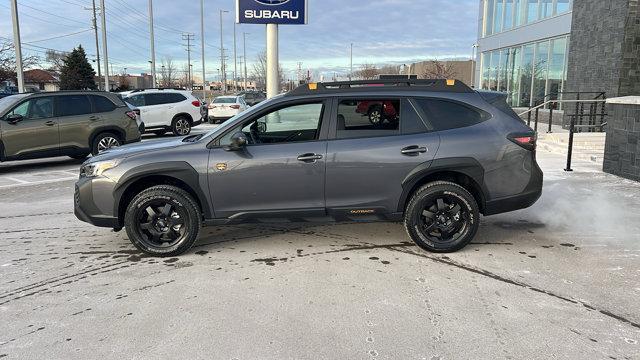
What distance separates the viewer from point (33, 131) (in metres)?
10.6

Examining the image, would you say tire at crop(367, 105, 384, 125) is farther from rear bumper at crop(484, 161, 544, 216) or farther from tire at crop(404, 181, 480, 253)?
rear bumper at crop(484, 161, 544, 216)

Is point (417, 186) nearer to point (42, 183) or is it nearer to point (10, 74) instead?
point (42, 183)

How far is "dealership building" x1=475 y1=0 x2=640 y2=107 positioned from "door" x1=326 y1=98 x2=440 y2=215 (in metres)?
12.1

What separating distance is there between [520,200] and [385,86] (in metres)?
1.87

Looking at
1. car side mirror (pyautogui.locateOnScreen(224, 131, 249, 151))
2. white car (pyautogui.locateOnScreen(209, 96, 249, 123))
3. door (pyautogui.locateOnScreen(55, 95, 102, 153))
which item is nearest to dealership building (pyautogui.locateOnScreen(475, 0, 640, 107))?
white car (pyautogui.locateOnScreen(209, 96, 249, 123))

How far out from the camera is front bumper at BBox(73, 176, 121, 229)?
503cm

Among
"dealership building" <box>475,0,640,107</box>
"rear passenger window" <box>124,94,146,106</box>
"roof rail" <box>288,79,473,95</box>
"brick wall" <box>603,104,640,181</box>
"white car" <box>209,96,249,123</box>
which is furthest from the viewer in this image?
"white car" <box>209,96,249,123</box>

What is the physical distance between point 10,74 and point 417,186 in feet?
172

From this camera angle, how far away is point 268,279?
4.53 metres

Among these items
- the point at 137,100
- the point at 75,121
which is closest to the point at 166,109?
the point at 137,100

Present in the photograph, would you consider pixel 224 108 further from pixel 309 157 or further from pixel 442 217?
pixel 442 217

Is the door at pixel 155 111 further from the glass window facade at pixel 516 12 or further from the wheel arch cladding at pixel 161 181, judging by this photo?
the glass window facade at pixel 516 12

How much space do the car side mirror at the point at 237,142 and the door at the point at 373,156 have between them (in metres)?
0.86

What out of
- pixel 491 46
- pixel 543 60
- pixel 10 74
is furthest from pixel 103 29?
pixel 543 60
